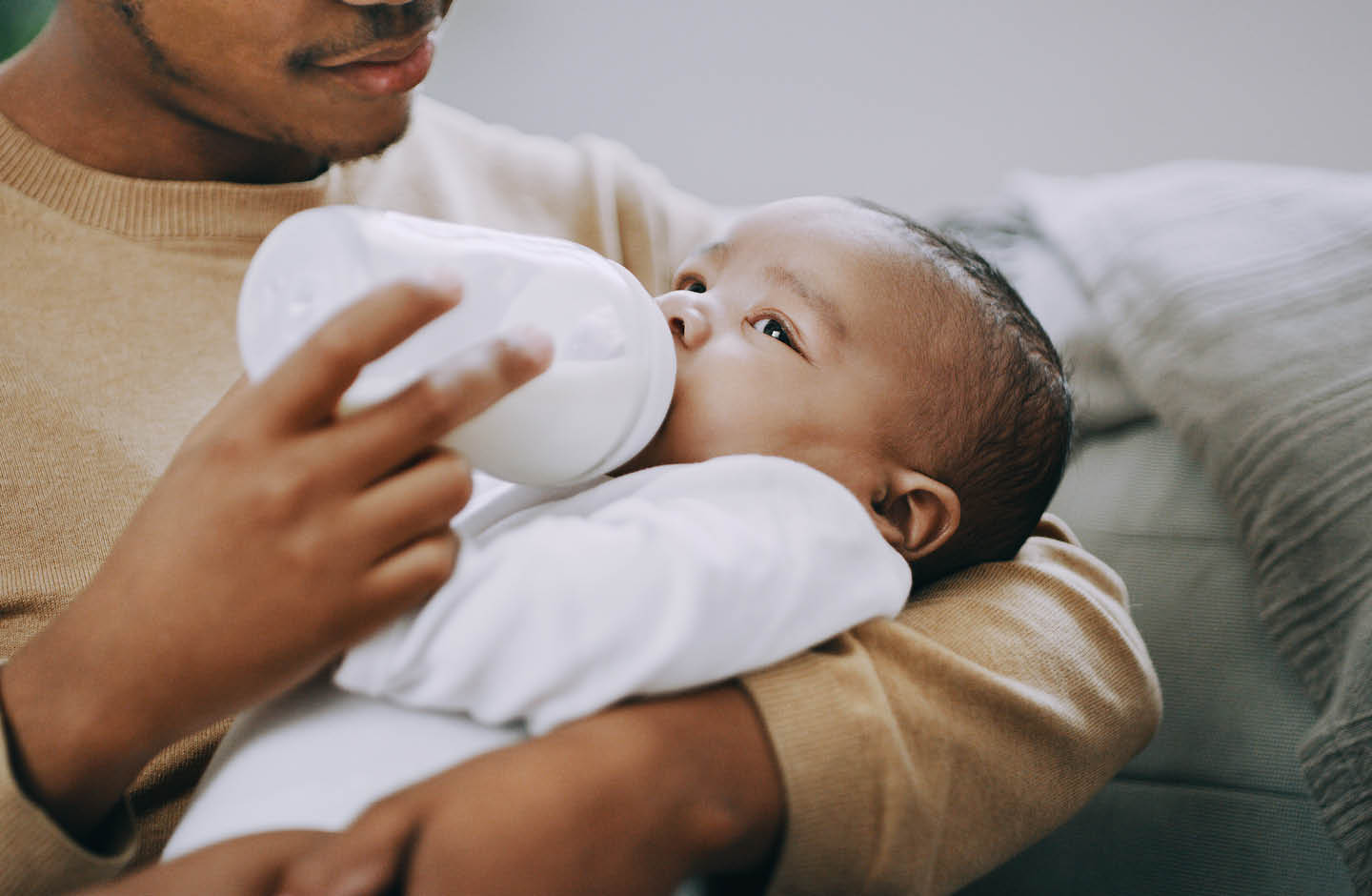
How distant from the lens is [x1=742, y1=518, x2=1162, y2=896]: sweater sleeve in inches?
21.8

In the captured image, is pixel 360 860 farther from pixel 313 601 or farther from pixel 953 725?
pixel 953 725

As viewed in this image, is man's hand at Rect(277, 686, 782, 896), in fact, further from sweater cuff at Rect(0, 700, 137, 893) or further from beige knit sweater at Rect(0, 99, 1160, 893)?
sweater cuff at Rect(0, 700, 137, 893)

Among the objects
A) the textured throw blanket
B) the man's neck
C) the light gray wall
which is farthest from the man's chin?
the light gray wall

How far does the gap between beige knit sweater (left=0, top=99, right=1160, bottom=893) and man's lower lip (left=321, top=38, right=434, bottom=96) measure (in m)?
0.16

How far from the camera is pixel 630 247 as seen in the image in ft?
4.20

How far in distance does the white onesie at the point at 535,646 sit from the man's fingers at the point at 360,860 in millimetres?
37

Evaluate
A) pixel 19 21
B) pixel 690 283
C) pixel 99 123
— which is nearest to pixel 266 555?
pixel 690 283

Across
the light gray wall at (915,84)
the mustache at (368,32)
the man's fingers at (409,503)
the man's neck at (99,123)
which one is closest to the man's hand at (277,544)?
the man's fingers at (409,503)

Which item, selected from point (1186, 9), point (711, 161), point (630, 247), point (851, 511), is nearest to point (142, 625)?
point (851, 511)

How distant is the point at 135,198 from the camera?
0.94 m

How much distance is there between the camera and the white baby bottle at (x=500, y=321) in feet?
1.67

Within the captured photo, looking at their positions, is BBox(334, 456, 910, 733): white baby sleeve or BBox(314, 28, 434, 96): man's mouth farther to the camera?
BBox(314, 28, 434, 96): man's mouth

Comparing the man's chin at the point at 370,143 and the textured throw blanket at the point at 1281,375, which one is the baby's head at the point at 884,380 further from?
the man's chin at the point at 370,143

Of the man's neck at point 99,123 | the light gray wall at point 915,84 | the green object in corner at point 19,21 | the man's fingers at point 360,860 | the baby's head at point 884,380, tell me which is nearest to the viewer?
the man's fingers at point 360,860
